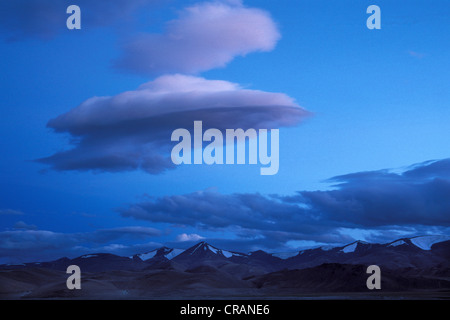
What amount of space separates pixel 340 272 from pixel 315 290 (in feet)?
53.2

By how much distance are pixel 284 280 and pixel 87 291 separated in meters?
77.2

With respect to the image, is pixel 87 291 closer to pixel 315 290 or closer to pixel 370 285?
pixel 315 290

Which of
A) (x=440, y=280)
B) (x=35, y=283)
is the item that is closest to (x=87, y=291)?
(x=35, y=283)

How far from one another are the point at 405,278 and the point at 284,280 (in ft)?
132
